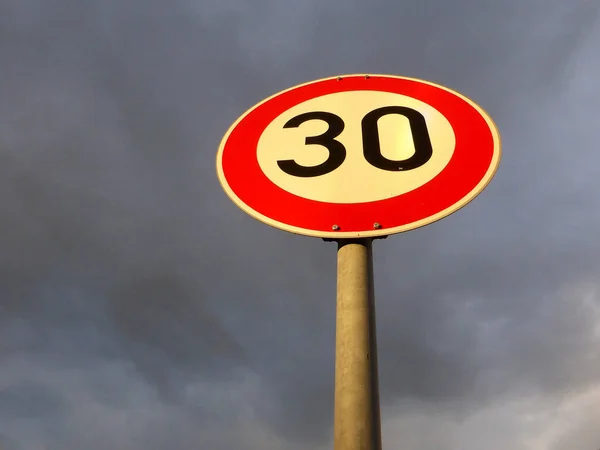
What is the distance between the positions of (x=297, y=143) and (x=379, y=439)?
47.6 inches

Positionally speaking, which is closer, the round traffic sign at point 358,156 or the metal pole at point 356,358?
the metal pole at point 356,358

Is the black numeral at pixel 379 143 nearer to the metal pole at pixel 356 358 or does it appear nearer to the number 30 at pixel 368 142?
the number 30 at pixel 368 142

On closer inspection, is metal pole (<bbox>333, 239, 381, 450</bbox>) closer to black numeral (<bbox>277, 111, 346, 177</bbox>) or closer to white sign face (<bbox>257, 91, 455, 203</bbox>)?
white sign face (<bbox>257, 91, 455, 203</bbox>)

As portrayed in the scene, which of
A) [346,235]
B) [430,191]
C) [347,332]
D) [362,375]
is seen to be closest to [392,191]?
[430,191]

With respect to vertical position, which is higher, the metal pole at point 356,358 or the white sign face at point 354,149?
the white sign face at point 354,149

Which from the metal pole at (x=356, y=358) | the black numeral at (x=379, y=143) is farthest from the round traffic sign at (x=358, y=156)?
the metal pole at (x=356, y=358)

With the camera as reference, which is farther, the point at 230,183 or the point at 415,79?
the point at 415,79

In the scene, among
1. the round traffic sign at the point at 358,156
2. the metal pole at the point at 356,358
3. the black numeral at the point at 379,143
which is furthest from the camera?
the black numeral at the point at 379,143

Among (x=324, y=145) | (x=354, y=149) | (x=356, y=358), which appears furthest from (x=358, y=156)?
(x=356, y=358)

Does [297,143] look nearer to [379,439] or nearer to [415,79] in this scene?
[415,79]

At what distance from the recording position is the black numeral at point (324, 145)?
2.11 meters

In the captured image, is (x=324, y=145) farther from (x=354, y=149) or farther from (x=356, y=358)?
(x=356, y=358)

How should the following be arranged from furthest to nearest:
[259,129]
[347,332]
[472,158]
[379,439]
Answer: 1. [259,129]
2. [472,158]
3. [347,332]
4. [379,439]

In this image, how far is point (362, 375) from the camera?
1.57m
